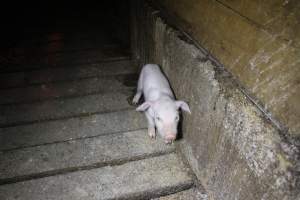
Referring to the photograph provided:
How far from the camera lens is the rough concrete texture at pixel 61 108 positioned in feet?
13.1

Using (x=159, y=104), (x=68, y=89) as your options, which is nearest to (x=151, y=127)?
(x=159, y=104)

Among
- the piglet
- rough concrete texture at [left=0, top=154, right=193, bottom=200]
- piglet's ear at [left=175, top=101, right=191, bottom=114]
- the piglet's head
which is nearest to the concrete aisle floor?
rough concrete texture at [left=0, top=154, right=193, bottom=200]

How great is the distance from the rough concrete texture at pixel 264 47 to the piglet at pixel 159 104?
2.52 feet

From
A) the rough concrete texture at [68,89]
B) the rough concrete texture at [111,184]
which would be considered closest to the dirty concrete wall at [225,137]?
the rough concrete texture at [111,184]

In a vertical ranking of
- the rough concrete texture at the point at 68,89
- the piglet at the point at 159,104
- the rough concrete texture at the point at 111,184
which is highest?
the piglet at the point at 159,104

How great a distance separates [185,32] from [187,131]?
1108mm

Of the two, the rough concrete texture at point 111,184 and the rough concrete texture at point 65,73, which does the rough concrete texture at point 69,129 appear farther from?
the rough concrete texture at point 65,73

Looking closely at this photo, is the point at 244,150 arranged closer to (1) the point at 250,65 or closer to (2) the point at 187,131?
(1) the point at 250,65

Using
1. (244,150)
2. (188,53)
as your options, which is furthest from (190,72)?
(244,150)

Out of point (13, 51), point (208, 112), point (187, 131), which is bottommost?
point (13, 51)

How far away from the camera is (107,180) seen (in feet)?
10.1

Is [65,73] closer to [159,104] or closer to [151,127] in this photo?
[151,127]

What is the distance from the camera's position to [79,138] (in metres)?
3.63

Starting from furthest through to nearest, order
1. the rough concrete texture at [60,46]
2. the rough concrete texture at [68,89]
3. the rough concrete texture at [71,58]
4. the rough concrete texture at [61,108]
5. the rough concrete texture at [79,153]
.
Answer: the rough concrete texture at [60,46] < the rough concrete texture at [71,58] < the rough concrete texture at [68,89] < the rough concrete texture at [61,108] < the rough concrete texture at [79,153]
